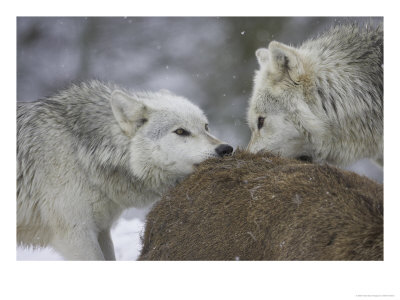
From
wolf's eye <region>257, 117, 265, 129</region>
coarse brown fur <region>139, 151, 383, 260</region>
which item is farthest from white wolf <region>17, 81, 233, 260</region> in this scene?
coarse brown fur <region>139, 151, 383, 260</region>

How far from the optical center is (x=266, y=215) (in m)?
2.48

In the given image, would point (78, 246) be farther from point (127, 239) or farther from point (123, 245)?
point (127, 239)

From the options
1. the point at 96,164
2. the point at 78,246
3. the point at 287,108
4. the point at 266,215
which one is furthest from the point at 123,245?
the point at 266,215

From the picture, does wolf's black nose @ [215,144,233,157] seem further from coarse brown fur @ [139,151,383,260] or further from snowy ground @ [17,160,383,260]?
snowy ground @ [17,160,383,260]

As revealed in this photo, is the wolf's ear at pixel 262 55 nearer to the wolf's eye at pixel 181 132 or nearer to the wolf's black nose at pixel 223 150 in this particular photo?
the wolf's eye at pixel 181 132

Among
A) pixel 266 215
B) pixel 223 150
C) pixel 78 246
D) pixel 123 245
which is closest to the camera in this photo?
pixel 266 215

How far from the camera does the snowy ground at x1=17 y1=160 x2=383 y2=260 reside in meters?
3.47

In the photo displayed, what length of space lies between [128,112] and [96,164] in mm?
521

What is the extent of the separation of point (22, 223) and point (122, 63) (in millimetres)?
2035

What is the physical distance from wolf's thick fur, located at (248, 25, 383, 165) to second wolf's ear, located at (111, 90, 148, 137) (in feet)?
3.34

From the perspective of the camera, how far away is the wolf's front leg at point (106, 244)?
3988 millimetres
